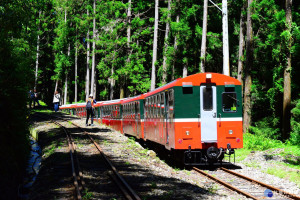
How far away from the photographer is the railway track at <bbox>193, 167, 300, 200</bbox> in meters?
8.83

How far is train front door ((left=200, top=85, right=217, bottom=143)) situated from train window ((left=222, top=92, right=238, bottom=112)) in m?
0.34

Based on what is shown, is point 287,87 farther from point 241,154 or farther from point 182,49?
point 182,49

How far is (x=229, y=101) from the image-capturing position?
42.9 feet

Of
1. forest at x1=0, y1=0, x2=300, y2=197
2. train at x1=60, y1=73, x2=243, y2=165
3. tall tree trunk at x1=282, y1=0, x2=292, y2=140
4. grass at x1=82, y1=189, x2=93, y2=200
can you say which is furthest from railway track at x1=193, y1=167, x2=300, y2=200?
tall tree trunk at x1=282, y1=0, x2=292, y2=140

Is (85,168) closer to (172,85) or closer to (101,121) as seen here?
(172,85)

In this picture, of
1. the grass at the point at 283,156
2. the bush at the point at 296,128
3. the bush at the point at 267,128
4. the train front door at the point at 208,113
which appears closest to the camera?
the grass at the point at 283,156

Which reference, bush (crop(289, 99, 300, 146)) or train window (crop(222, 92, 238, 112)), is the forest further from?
train window (crop(222, 92, 238, 112))

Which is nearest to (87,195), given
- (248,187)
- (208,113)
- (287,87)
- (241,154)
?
(248,187)

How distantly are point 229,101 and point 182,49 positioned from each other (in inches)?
772

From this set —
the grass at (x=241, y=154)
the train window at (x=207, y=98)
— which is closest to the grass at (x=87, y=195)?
the train window at (x=207, y=98)

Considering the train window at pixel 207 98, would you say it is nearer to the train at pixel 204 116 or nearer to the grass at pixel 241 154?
the train at pixel 204 116

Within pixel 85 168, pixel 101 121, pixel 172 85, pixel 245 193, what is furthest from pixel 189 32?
pixel 245 193

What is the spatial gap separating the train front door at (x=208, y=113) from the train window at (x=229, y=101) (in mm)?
343

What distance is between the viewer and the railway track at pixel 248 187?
8.83 metres
